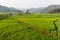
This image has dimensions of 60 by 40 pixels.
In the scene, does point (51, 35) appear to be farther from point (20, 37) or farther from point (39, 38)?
point (20, 37)

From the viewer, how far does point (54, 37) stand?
22844mm

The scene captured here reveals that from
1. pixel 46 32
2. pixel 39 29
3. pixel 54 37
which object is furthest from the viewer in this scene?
pixel 39 29

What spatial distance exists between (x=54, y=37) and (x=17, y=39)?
5204mm

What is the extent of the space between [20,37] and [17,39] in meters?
0.96

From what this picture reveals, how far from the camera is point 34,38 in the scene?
2302 cm

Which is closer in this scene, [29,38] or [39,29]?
[29,38]

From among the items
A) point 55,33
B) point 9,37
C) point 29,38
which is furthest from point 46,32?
point 9,37

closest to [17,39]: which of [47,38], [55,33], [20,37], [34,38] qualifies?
[20,37]

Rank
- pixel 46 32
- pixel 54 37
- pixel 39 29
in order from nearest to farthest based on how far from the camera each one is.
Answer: pixel 54 37 → pixel 46 32 → pixel 39 29

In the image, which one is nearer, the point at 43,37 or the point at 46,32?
the point at 43,37

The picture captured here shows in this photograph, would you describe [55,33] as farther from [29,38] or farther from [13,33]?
[13,33]

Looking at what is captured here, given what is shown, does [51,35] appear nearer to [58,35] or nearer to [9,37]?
[58,35]

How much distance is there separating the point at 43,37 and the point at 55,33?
A: 2.05 metres

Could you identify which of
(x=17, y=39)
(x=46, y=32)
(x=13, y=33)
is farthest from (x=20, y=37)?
(x=46, y=32)
